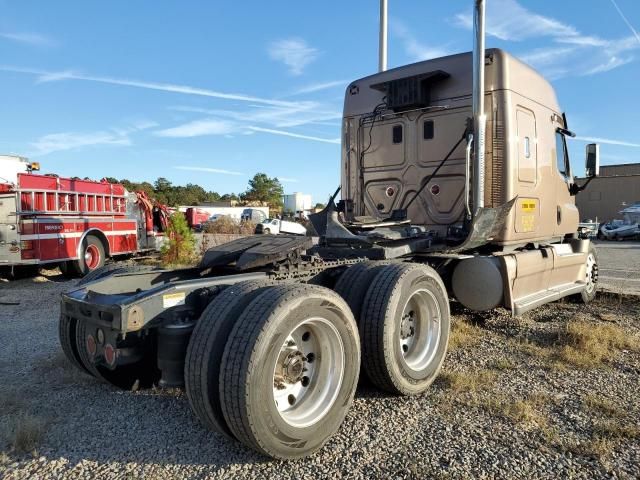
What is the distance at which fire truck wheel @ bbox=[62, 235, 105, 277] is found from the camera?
447 inches

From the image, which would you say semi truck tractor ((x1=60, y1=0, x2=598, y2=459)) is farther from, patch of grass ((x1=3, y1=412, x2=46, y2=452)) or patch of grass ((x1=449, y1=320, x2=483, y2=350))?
patch of grass ((x1=3, y1=412, x2=46, y2=452))

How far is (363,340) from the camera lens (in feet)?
12.0

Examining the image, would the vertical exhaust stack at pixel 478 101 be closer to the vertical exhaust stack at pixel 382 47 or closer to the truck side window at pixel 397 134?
the truck side window at pixel 397 134

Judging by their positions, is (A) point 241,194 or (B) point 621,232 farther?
(A) point 241,194

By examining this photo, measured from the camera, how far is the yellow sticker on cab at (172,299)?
3129 millimetres

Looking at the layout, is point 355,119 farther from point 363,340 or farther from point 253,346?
point 253,346

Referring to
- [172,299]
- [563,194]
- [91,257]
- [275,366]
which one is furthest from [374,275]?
[91,257]

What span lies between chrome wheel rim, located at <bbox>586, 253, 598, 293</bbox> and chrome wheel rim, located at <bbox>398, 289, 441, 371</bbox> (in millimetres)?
4992

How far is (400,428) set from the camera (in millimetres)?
3277

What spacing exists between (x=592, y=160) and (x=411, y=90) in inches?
132

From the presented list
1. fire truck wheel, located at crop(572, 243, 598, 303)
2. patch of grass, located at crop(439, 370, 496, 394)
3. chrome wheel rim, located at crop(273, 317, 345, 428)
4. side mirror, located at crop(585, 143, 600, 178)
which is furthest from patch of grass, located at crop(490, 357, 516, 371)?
side mirror, located at crop(585, 143, 600, 178)

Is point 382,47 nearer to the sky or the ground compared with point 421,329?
nearer to the sky

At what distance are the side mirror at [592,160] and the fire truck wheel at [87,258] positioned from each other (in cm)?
1009

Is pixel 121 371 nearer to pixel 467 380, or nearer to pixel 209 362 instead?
pixel 209 362
